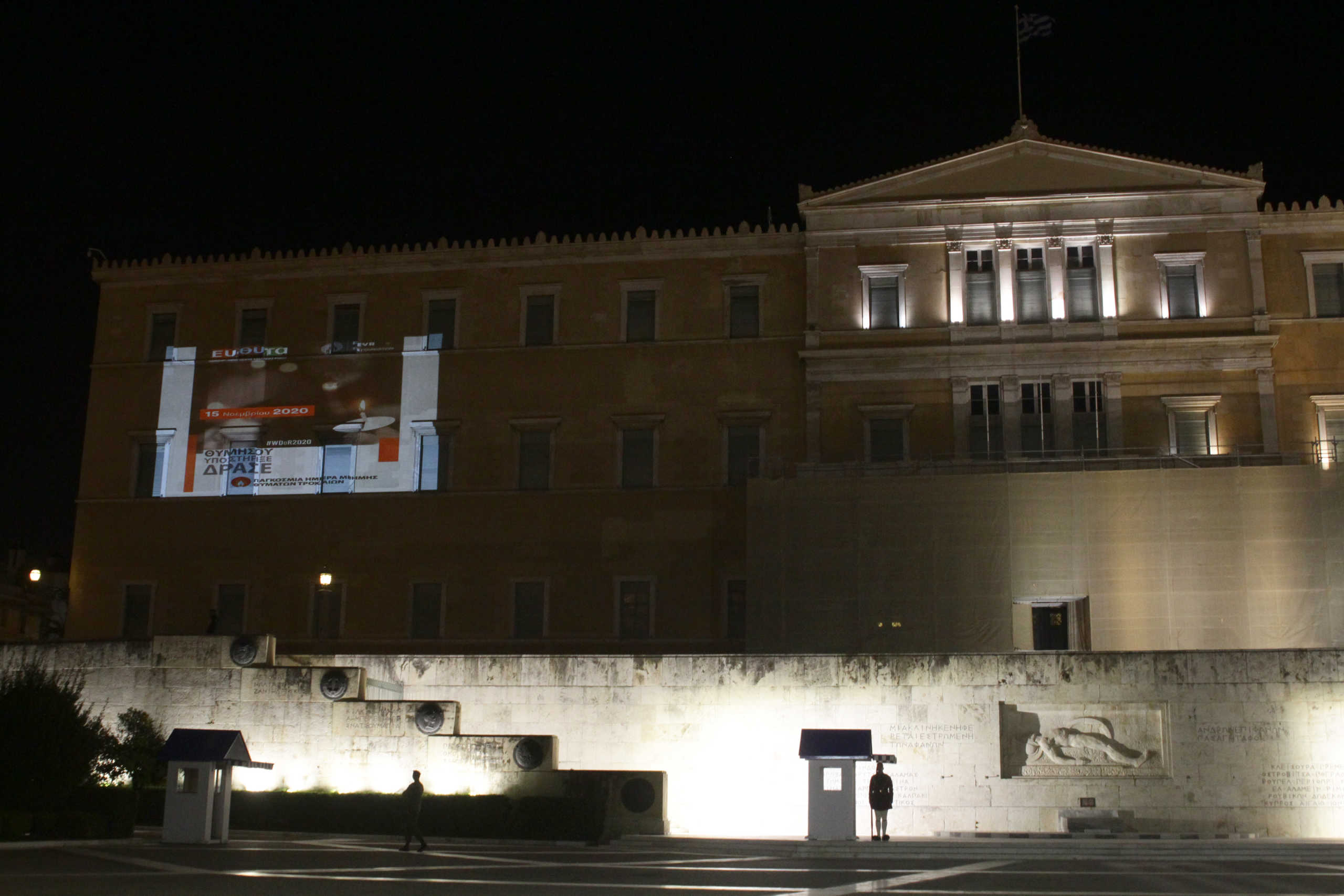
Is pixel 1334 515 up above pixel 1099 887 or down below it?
above

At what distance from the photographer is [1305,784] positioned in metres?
22.8

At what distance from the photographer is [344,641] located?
118ft

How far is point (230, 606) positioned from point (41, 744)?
570 inches

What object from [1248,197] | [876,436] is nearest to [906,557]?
[876,436]

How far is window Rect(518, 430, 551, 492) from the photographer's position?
36.8 metres

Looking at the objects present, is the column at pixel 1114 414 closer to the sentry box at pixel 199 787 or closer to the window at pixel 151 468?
the sentry box at pixel 199 787

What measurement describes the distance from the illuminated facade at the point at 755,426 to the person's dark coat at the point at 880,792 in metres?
9.91

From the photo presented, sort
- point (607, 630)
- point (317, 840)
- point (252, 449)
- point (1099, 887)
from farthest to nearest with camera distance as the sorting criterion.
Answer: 1. point (252, 449)
2. point (607, 630)
3. point (317, 840)
4. point (1099, 887)

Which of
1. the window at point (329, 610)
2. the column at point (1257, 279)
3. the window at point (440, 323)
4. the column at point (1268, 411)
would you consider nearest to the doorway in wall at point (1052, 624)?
the column at point (1268, 411)

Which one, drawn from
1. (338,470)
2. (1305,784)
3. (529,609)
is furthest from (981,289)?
(338,470)

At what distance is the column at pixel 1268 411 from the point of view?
110 ft

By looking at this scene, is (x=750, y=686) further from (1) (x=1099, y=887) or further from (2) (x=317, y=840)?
(1) (x=1099, y=887)

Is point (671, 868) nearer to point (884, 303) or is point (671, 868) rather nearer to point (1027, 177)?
point (884, 303)

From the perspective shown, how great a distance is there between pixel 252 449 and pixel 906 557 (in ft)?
56.1
